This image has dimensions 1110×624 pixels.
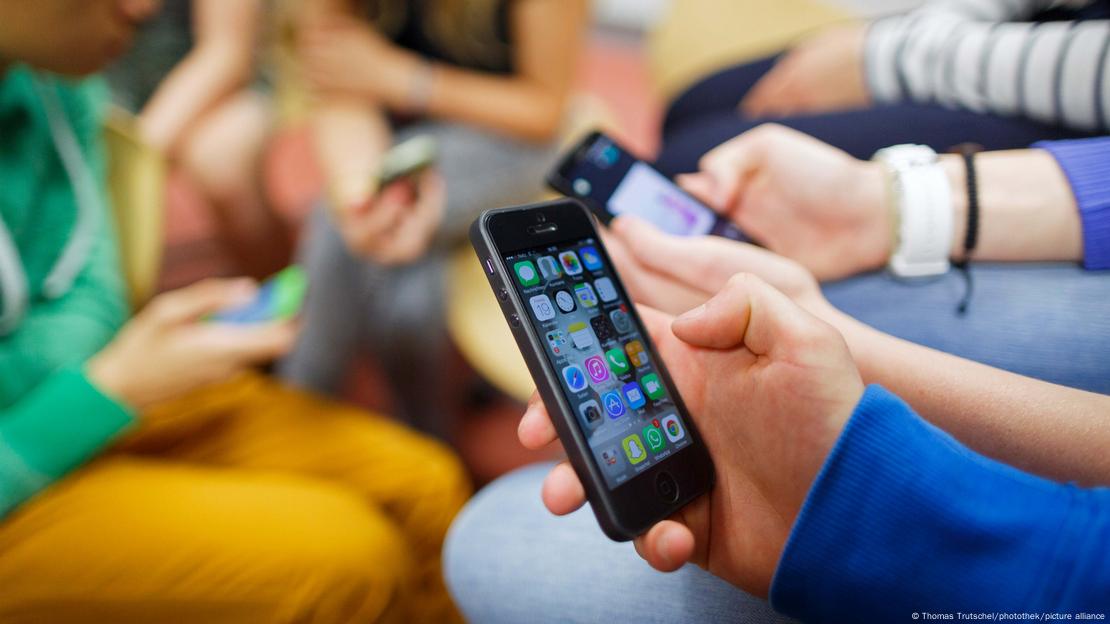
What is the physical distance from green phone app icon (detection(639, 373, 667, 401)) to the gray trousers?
44 cm

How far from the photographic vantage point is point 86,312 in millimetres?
523

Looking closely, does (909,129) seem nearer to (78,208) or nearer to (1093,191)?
(1093,191)

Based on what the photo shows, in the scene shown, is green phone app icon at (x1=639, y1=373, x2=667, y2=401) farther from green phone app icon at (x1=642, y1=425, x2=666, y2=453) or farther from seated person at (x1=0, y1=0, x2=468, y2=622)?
seated person at (x1=0, y1=0, x2=468, y2=622)

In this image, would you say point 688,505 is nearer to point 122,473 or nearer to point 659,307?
point 659,307

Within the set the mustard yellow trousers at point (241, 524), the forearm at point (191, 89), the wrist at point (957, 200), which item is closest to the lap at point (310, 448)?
the mustard yellow trousers at point (241, 524)

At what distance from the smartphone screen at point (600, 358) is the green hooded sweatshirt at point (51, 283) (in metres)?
0.35

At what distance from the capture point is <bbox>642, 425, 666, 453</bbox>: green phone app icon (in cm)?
35

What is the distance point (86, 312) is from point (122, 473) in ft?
0.49

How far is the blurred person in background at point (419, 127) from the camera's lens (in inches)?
29.6

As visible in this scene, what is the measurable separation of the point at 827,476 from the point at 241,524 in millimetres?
418

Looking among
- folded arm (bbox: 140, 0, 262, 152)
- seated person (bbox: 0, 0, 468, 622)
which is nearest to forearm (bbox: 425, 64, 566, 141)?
folded arm (bbox: 140, 0, 262, 152)

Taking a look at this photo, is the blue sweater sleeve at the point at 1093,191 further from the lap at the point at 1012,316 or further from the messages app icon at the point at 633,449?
the messages app icon at the point at 633,449

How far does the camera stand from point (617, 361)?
1.19ft

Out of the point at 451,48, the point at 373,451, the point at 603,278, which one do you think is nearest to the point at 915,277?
the point at 603,278
